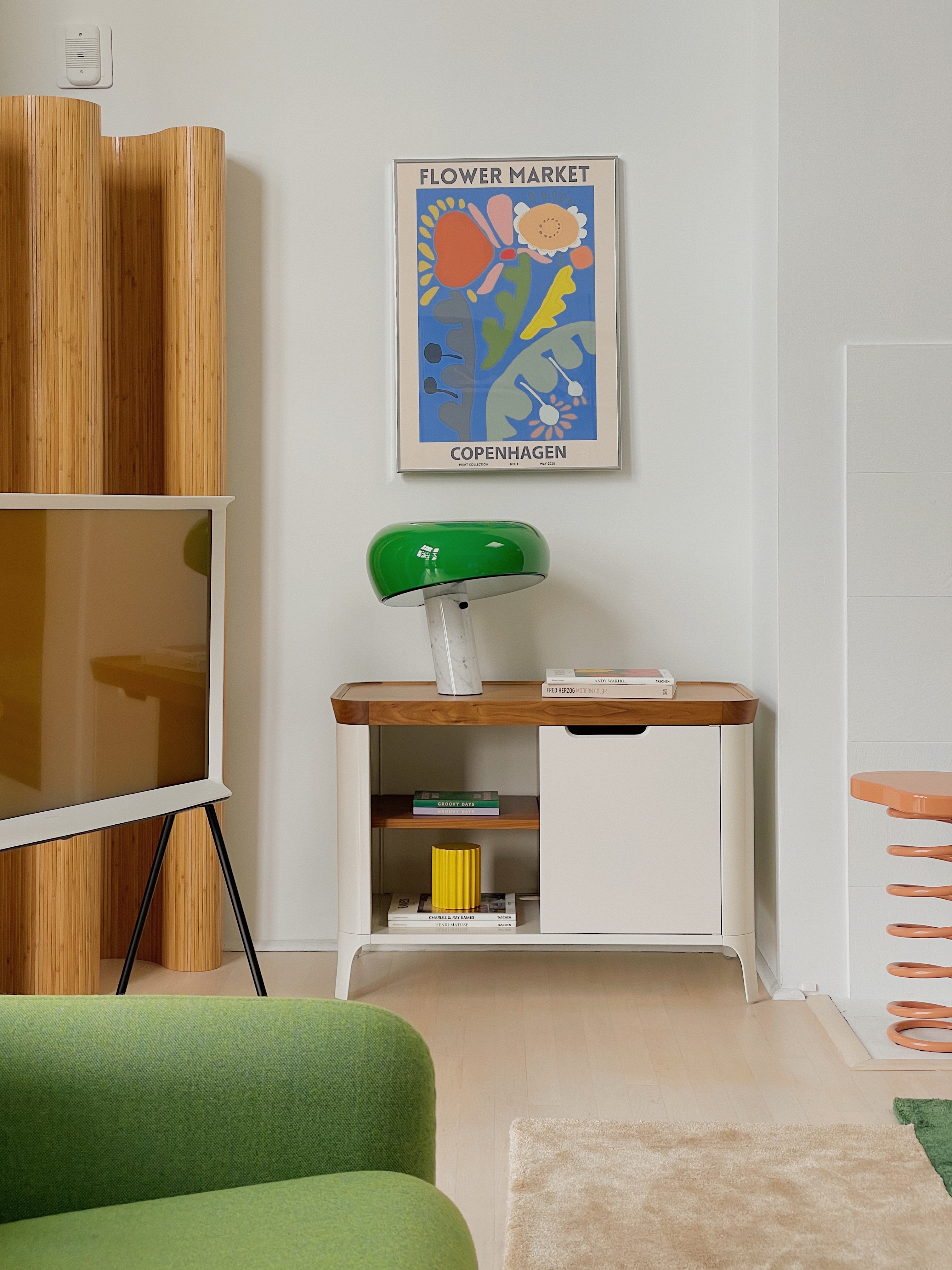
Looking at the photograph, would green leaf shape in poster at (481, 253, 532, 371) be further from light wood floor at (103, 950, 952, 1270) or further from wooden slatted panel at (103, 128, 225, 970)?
light wood floor at (103, 950, 952, 1270)

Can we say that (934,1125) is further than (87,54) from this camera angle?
No

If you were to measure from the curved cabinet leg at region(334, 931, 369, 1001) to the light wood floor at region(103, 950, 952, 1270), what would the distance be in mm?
57

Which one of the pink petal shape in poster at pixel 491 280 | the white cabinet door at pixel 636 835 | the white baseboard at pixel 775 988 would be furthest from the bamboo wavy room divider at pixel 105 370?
the white baseboard at pixel 775 988

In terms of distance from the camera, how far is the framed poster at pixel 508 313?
2908 mm

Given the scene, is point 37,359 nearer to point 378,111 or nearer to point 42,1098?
point 378,111

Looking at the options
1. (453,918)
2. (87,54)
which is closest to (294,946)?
(453,918)

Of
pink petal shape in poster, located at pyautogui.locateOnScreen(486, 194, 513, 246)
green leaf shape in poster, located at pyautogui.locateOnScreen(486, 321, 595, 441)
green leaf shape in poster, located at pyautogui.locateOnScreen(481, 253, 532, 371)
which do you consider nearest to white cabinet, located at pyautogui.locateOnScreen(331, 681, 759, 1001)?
green leaf shape in poster, located at pyautogui.locateOnScreen(486, 321, 595, 441)

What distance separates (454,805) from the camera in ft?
8.81

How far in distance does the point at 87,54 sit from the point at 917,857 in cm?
293

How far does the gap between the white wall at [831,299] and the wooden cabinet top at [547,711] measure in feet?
0.62

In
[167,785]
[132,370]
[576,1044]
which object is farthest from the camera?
[132,370]

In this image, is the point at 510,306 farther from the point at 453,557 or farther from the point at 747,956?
the point at 747,956

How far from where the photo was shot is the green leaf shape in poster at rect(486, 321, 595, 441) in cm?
291

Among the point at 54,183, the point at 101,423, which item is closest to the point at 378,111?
the point at 54,183
